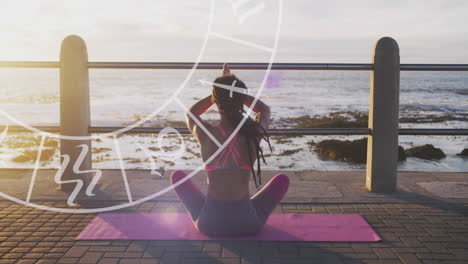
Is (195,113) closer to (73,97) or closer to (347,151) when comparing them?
(73,97)

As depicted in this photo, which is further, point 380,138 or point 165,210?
point 380,138

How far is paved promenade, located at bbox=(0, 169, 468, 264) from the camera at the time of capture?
9.53 feet

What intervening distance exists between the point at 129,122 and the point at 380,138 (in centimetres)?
1171

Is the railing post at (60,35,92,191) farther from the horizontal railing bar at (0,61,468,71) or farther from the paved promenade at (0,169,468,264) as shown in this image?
the paved promenade at (0,169,468,264)

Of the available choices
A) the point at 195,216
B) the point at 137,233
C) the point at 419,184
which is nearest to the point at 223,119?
the point at 195,216

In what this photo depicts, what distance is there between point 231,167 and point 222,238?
1.75ft

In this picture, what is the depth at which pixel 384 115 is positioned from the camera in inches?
173

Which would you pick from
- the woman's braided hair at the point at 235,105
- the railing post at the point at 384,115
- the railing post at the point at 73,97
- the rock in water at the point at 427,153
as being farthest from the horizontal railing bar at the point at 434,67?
the rock in water at the point at 427,153

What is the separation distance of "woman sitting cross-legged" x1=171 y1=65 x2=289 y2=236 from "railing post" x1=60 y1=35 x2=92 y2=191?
5.44 ft

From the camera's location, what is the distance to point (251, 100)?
325cm

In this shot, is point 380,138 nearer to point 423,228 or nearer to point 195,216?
point 423,228

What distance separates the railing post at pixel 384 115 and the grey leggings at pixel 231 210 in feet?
5.07

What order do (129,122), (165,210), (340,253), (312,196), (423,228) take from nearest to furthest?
1. (340,253)
2. (423,228)
3. (165,210)
4. (312,196)
5. (129,122)

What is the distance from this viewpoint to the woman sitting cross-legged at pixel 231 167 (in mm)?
2979
